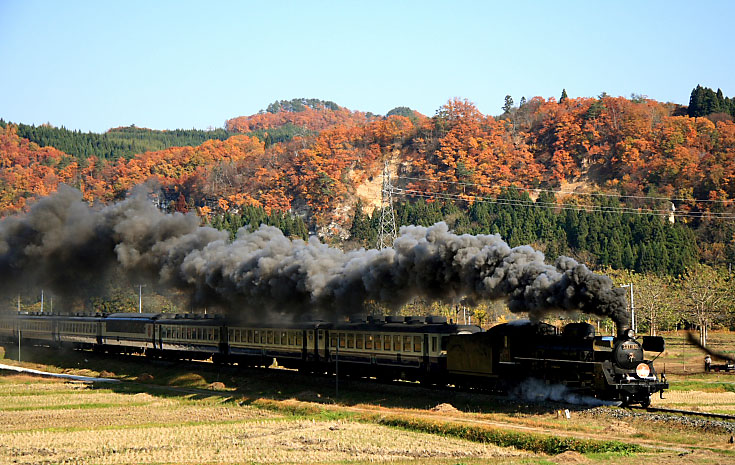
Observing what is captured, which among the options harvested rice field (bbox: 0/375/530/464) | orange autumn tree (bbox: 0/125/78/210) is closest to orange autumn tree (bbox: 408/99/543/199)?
orange autumn tree (bbox: 0/125/78/210)

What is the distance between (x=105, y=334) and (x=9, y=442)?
34505 millimetres

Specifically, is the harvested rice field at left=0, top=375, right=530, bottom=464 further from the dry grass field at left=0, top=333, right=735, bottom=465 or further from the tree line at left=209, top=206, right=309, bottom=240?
the tree line at left=209, top=206, right=309, bottom=240

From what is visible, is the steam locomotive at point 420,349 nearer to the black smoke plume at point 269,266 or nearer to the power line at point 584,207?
the black smoke plume at point 269,266

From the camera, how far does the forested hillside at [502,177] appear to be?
366 ft

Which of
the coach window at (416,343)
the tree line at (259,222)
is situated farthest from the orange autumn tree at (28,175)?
the coach window at (416,343)

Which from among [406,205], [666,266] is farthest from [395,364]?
[406,205]

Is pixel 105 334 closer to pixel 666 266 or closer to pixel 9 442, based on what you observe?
pixel 9 442

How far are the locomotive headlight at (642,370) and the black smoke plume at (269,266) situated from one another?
5.57 feet

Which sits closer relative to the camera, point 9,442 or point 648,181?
point 9,442

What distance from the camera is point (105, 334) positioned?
202ft

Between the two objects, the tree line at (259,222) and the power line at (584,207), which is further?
the tree line at (259,222)

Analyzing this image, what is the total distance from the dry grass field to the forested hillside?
224 feet

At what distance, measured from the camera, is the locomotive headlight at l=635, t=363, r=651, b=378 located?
28672mm

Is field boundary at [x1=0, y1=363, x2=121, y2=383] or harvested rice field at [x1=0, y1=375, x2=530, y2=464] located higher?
harvested rice field at [x1=0, y1=375, x2=530, y2=464]
